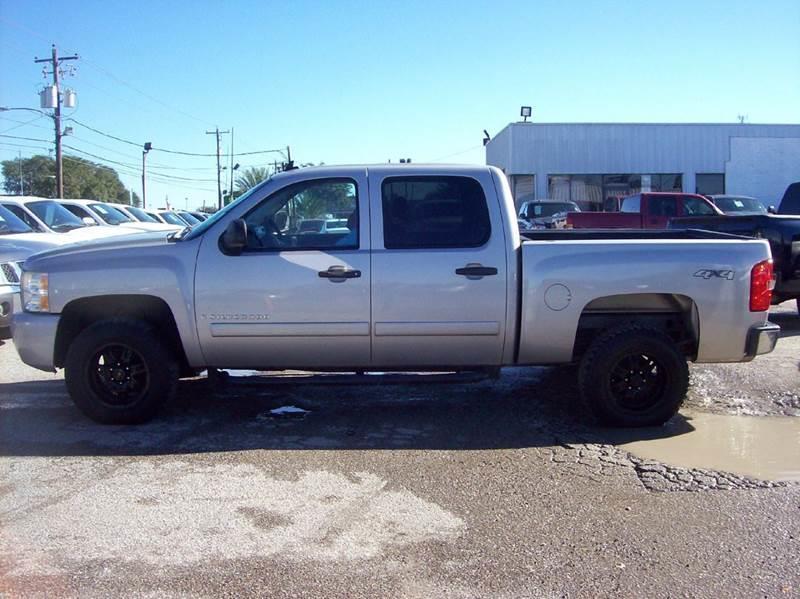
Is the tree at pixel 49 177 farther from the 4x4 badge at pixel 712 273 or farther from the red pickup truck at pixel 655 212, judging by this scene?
the 4x4 badge at pixel 712 273

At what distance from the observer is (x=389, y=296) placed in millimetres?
5883

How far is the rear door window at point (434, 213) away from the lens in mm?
5969

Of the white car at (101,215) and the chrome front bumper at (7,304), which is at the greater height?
the white car at (101,215)

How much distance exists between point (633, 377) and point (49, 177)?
75953 mm

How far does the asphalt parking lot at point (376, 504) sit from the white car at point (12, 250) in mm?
2410

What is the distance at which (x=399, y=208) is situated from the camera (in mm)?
6043

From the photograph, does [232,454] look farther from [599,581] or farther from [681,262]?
[681,262]

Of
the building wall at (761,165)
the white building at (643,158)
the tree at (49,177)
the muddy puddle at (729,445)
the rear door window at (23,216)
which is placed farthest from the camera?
the tree at (49,177)

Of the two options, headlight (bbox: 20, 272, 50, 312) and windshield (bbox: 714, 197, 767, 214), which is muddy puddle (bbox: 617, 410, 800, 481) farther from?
windshield (bbox: 714, 197, 767, 214)

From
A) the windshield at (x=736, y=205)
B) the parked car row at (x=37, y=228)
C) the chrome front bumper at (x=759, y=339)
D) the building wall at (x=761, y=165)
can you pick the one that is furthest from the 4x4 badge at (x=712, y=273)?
the building wall at (x=761, y=165)

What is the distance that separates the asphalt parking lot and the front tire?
180mm

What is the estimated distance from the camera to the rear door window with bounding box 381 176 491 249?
19.6ft

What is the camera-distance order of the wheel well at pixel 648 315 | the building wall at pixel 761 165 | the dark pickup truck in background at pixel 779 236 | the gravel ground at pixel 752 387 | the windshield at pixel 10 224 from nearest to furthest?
1. the wheel well at pixel 648 315
2. the gravel ground at pixel 752 387
3. the dark pickup truck in background at pixel 779 236
4. the windshield at pixel 10 224
5. the building wall at pixel 761 165

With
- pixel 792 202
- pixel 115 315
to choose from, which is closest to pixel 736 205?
pixel 792 202
